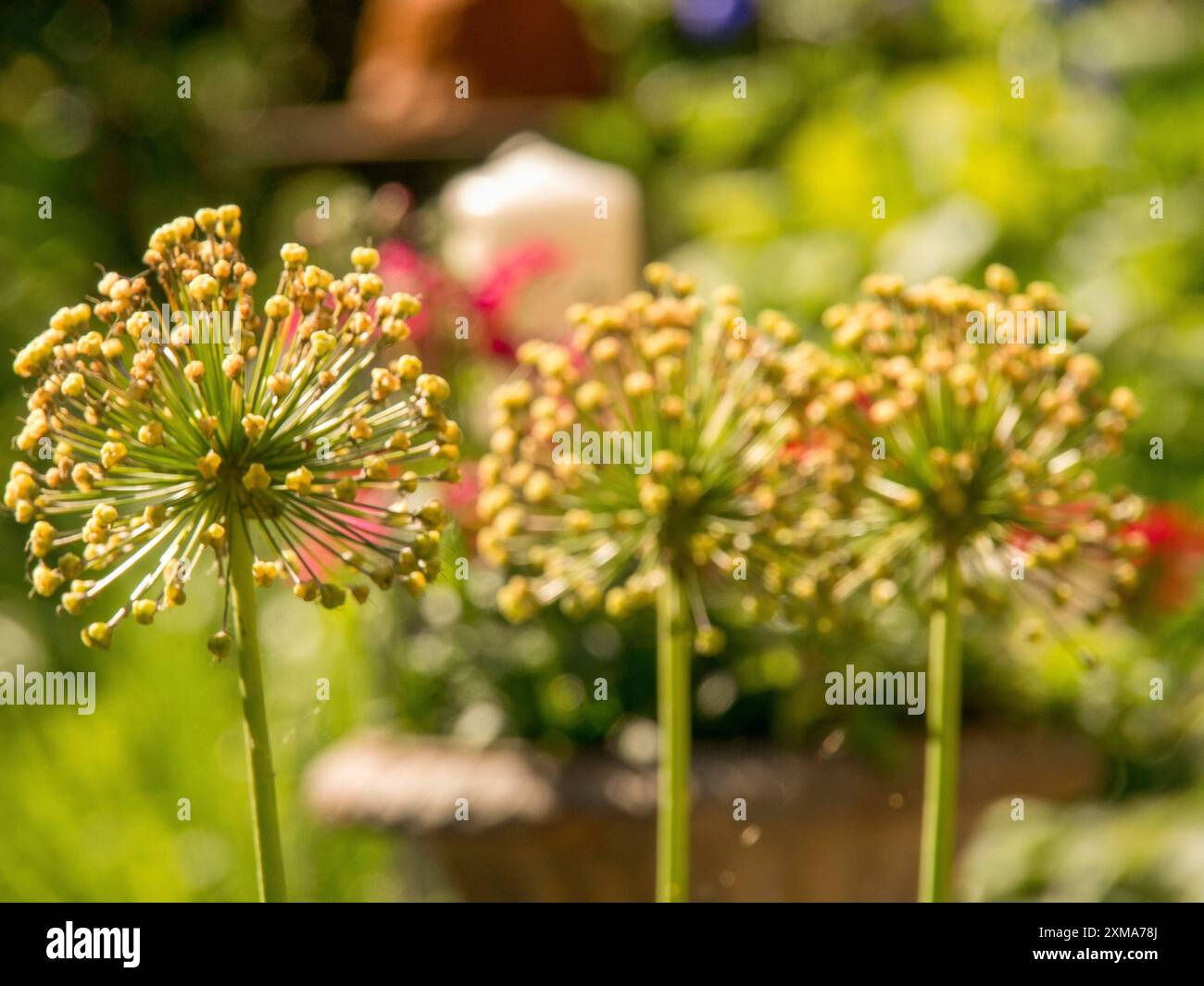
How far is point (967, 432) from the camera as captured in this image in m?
1.11

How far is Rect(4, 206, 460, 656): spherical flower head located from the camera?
87cm

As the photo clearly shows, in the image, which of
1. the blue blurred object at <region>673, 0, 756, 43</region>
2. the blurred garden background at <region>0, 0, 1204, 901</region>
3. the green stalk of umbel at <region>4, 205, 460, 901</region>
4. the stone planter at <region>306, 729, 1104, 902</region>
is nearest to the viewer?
the green stalk of umbel at <region>4, 205, 460, 901</region>

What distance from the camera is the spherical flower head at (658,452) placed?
3.64ft

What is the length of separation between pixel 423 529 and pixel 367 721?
1.62 metres

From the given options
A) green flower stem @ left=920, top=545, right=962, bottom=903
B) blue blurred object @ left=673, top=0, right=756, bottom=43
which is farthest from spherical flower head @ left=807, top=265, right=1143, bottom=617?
blue blurred object @ left=673, top=0, right=756, bottom=43

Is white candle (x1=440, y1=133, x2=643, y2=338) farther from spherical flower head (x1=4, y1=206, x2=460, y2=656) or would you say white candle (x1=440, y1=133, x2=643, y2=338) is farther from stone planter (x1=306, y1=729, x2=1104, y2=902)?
spherical flower head (x1=4, y1=206, x2=460, y2=656)

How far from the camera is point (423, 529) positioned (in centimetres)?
92

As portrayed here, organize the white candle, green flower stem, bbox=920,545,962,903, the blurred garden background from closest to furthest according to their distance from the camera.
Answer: green flower stem, bbox=920,545,962,903 → the blurred garden background → the white candle

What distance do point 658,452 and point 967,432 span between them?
0.23 metres

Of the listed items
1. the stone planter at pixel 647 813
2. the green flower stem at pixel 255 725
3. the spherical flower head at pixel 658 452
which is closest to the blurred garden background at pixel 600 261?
the stone planter at pixel 647 813

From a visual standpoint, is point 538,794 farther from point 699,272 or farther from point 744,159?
point 744,159

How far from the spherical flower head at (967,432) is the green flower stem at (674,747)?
0.12 meters

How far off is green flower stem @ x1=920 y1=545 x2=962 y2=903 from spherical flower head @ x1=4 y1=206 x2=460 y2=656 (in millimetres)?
393
